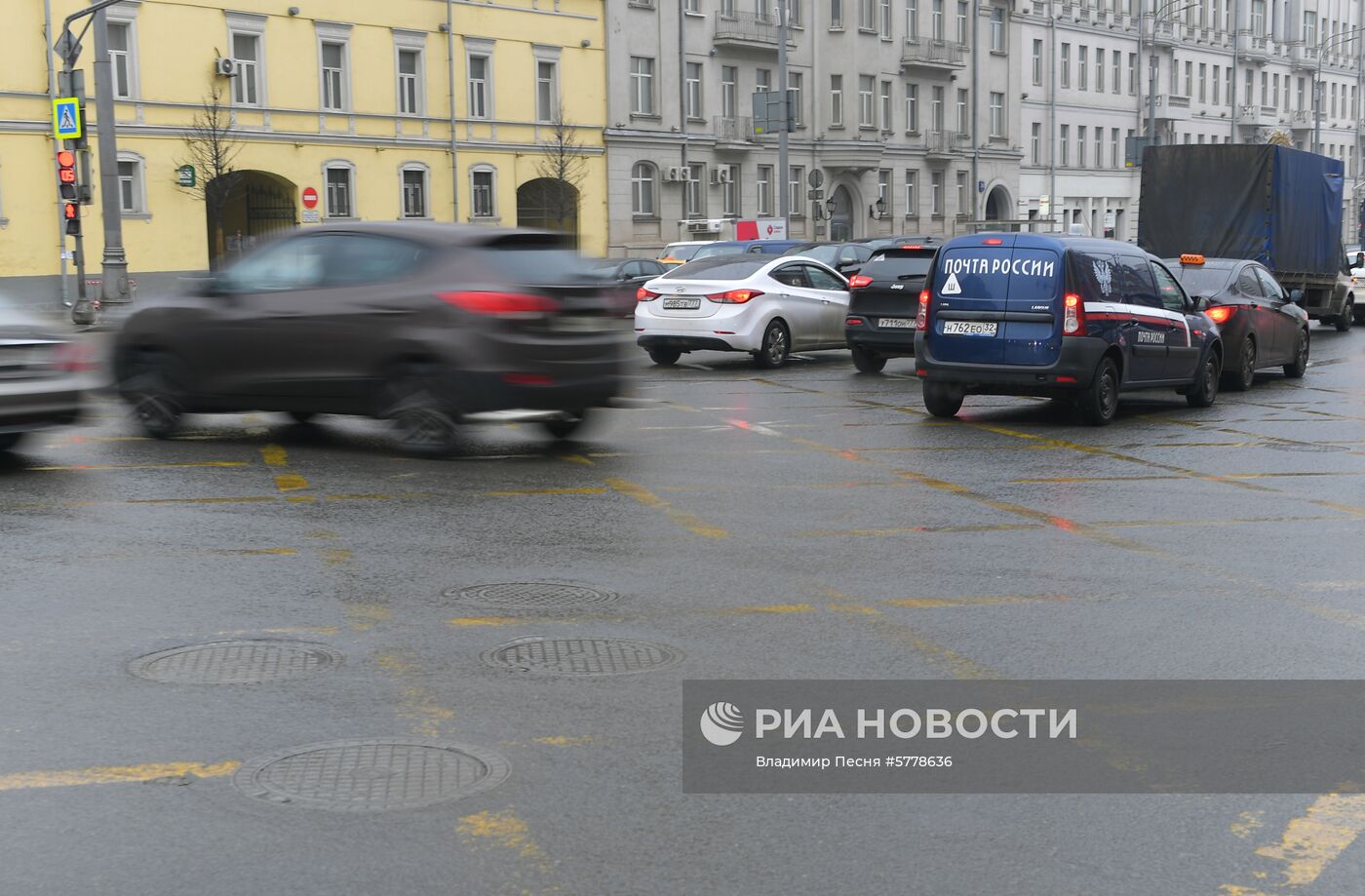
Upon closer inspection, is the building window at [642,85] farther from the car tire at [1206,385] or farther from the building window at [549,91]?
the car tire at [1206,385]

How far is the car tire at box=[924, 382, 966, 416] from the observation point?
51.8ft

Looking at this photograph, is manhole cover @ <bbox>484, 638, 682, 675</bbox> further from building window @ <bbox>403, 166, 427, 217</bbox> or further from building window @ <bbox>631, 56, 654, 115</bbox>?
building window @ <bbox>631, 56, 654, 115</bbox>

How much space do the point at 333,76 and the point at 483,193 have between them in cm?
623

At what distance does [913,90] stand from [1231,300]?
51805 mm

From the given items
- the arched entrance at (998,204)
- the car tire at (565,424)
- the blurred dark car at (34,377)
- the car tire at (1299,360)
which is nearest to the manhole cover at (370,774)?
the blurred dark car at (34,377)

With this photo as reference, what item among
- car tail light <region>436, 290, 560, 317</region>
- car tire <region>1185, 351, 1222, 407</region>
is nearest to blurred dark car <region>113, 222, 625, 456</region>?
car tail light <region>436, 290, 560, 317</region>

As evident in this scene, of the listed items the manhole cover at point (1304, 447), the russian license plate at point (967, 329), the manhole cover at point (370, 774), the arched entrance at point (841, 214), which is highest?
the arched entrance at point (841, 214)

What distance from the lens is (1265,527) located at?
32.1 ft

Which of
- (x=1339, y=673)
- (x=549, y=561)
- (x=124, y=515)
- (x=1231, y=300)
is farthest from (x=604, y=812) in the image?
(x=1231, y=300)

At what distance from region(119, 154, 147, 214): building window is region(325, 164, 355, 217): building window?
579 centimetres

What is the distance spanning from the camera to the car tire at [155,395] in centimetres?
1326

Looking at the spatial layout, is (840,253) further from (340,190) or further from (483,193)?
(483,193)

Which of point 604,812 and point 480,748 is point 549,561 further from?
point 604,812

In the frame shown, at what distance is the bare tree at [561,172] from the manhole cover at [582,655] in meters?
46.6
